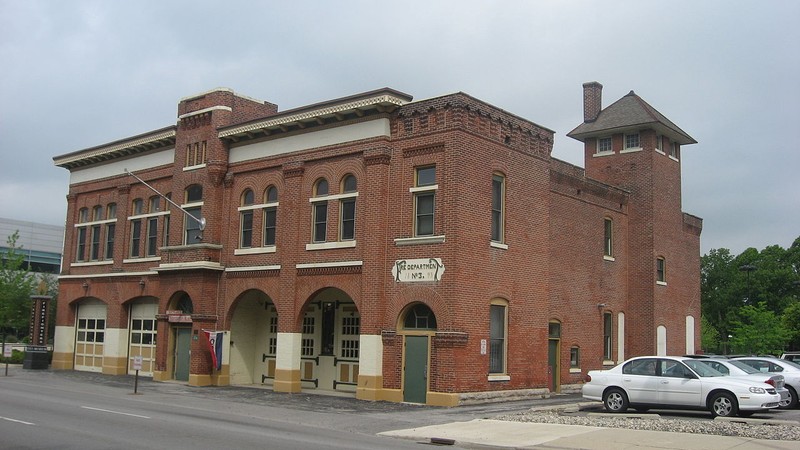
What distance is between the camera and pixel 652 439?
15.7 m

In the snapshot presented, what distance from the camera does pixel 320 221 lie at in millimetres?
28156

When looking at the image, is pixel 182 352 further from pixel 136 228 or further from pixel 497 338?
pixel 497 338

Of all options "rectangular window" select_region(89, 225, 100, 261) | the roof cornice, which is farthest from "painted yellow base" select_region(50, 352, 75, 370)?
the roof cornice

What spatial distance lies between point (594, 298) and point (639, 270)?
3895mm

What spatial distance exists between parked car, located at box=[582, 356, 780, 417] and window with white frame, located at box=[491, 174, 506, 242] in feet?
19.4

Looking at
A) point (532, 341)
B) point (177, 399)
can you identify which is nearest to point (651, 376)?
point (532, 341)

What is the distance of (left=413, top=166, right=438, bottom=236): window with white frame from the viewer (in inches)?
990

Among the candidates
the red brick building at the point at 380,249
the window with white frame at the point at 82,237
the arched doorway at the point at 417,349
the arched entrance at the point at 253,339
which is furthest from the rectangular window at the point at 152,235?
the arched doorway at the point at 417,349

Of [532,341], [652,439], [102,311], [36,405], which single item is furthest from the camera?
[102,311]

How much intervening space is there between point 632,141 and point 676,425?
67.6 ft

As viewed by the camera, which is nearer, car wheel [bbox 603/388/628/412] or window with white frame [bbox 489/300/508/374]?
car wheel [bbox 603/388/628/412]

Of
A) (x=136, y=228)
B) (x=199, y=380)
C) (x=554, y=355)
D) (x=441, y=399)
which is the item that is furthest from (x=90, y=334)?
(x=554, y=355)

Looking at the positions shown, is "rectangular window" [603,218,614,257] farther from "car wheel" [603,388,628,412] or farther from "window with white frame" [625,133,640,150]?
"car wheel" [603,388,628,412]

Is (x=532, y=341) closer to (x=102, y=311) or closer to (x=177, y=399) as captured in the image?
(x=177, y=399)
